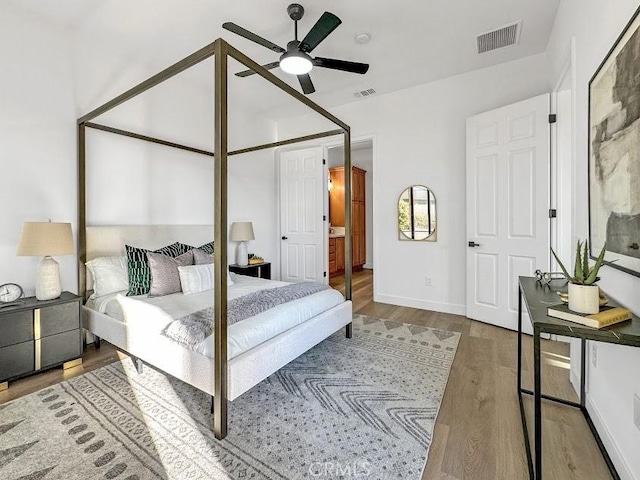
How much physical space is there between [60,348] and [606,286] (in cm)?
360

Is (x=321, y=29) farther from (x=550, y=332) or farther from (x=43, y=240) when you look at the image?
(x=43, y=240)

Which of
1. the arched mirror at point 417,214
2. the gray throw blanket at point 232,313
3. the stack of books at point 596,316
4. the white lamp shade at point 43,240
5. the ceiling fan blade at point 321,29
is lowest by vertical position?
the gray throw blanket at point 232,313

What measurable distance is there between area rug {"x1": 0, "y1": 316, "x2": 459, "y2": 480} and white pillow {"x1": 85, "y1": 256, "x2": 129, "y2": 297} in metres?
0.67

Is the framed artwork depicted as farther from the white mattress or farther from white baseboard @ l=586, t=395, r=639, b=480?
the white mattress

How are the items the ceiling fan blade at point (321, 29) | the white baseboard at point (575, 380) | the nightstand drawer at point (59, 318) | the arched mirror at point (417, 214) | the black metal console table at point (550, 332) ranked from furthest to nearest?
the arched mirror at point (417, 214), the nightstand drawer at point (59, 318), the ceiling fan blade at point (321, 29), the white baseboard at point (575, 380), the black metal console table at point (550, 332)

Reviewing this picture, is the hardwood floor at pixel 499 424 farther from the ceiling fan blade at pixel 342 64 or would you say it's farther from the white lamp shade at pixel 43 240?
the white lamp shade at pixel 43 240

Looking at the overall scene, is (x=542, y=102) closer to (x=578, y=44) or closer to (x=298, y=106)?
(x=578, y=44)

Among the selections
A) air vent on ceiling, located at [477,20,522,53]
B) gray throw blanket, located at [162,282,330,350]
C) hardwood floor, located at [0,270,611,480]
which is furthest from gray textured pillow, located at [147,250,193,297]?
air vent on ceiling, located at [477,20,522,53]

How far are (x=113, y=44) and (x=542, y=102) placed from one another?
166 inches

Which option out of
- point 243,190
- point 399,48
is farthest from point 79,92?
point 399,48

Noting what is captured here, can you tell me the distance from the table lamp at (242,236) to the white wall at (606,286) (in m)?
3.54

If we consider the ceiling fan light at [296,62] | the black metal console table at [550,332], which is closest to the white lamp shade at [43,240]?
the ceiling fan light at [296,62]

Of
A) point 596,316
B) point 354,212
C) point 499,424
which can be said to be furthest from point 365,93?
point 499,424

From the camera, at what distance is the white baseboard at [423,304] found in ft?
12.2
